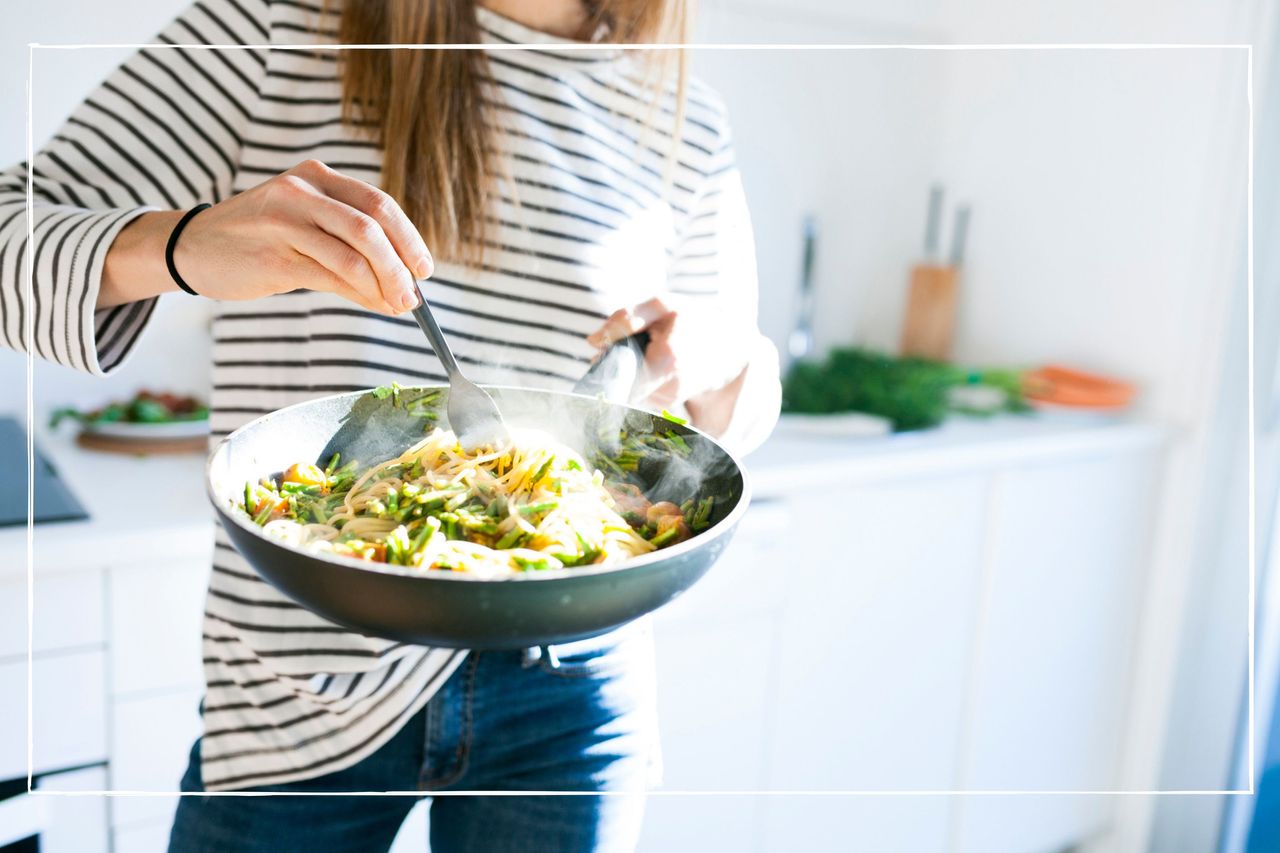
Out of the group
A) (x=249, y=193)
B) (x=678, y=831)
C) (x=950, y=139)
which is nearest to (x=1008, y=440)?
(x=950, y=139)

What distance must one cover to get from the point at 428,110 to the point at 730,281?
0.20m

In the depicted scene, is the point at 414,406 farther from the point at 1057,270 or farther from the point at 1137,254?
the point at 1137,254

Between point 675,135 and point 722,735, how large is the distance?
469mm

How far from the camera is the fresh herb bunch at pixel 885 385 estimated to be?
0.76 m

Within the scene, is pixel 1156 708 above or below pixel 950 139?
below

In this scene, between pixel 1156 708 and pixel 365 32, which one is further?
pixel 1156 708

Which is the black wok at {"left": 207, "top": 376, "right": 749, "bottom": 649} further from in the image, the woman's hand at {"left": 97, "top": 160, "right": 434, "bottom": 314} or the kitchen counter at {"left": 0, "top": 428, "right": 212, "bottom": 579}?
the kitchen counter at {"left": 0, "top": 428, "right": 212, "bottom": 579}

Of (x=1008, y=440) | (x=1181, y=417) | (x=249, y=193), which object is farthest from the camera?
(x=1181, y=417)

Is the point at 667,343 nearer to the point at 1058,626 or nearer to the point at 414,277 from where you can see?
the point at 414,277

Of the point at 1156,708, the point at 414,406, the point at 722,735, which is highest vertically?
the point at 414,406

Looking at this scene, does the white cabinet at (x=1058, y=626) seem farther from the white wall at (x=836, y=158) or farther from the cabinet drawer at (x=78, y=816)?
the cabinet drawer at (x=78, y=816)

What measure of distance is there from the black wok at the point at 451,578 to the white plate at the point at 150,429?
1.57 feet

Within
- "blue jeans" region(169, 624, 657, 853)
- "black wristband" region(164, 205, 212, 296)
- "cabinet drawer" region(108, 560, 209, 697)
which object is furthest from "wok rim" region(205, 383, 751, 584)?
"cabinet drawer" region(108, 560, 209, 697)

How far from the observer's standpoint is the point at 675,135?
0.63 meters
